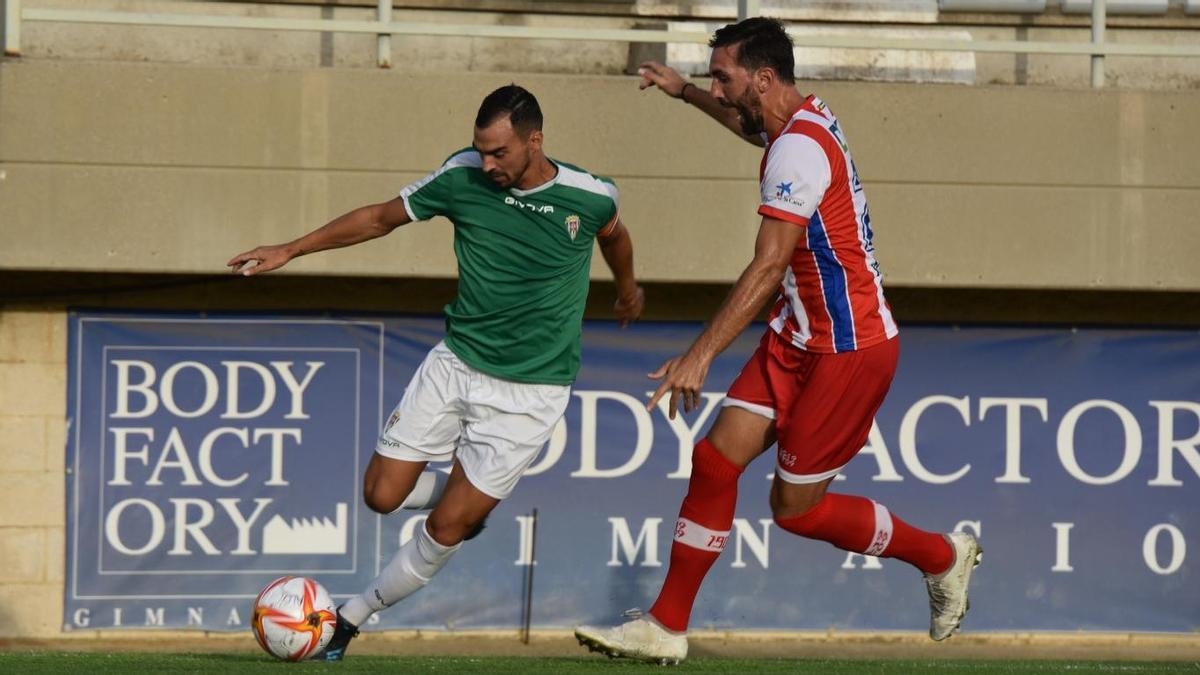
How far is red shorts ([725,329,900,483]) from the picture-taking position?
548cm

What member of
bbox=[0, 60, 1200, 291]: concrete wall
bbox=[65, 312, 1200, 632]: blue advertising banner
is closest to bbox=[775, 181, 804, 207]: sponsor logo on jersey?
bbox=[0, 60, 1200, 291]: concrete wall

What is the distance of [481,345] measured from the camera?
6.19 meters

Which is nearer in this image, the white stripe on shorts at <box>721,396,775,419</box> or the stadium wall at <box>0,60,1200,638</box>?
the white stripe on shorts at <box>721,396,775,419</box>

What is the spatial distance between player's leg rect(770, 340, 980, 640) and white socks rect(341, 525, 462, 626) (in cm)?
124

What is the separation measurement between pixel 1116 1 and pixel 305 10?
14.2 feet

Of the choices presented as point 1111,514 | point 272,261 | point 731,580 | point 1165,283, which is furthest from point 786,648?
point 272,261

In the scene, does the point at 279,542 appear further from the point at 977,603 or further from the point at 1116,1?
the point at 1116,1

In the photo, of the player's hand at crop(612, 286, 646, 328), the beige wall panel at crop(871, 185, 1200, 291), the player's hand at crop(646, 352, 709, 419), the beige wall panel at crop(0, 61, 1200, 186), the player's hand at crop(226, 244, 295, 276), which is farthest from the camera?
the beige wall panel at crop(871, 185, 1200, 291)

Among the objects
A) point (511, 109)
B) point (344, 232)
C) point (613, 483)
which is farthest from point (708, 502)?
point (613, 483)

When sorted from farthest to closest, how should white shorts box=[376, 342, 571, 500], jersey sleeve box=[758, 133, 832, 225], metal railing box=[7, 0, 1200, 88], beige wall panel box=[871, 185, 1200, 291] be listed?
beige wall panel box=[871, 185, 1200, 291]
metal railing box=[7, 0, 1200, 88]
white shorts box=[376, 342, 571, 500]
jersey sleeve box=[758, 133, 832, 225]

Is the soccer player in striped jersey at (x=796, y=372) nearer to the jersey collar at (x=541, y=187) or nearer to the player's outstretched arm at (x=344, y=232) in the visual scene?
the jersey collar at (x=541, y=187)

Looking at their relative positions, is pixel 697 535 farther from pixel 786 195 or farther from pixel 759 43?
pixel 759 43

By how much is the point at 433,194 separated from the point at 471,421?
825 mm

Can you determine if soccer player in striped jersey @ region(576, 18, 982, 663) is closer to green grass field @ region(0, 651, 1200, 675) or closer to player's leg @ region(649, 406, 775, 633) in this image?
player's leg @ region(649, 406, 775, 633)
